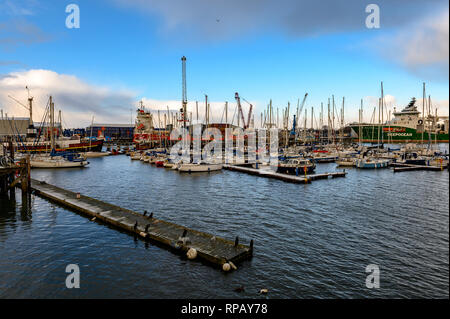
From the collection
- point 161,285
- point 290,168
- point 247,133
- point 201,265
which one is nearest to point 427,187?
point 290,168

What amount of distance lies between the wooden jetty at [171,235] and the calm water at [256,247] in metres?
0.73

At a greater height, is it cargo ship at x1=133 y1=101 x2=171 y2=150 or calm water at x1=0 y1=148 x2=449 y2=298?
cargo ship at x1=133 y1=101 x2=171 y2=150

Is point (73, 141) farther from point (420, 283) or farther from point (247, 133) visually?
point (420, 283)

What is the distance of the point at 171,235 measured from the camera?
20688 millimetres

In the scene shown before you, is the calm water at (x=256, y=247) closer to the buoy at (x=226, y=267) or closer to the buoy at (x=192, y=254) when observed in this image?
the buoy at (x=226, y=267)

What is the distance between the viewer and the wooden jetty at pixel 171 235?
1753cm

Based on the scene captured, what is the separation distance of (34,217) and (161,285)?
20.4 m

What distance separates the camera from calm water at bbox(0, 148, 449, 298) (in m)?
14.7

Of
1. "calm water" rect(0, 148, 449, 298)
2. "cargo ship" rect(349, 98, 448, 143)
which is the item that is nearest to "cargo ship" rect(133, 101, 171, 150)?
"calm water" rect(0, 148, 449, 298)

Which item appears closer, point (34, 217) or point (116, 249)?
point (116, 249)

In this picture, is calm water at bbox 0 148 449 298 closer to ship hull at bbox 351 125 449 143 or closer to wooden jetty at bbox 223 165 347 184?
wooden jetty at bbox 223 165 347 184

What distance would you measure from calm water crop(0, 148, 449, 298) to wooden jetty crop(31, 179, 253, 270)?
0.73m

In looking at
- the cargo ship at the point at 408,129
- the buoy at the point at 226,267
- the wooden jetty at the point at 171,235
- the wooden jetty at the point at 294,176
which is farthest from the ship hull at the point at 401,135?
the buoy at the point at 226,267

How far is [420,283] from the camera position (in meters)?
15.0
